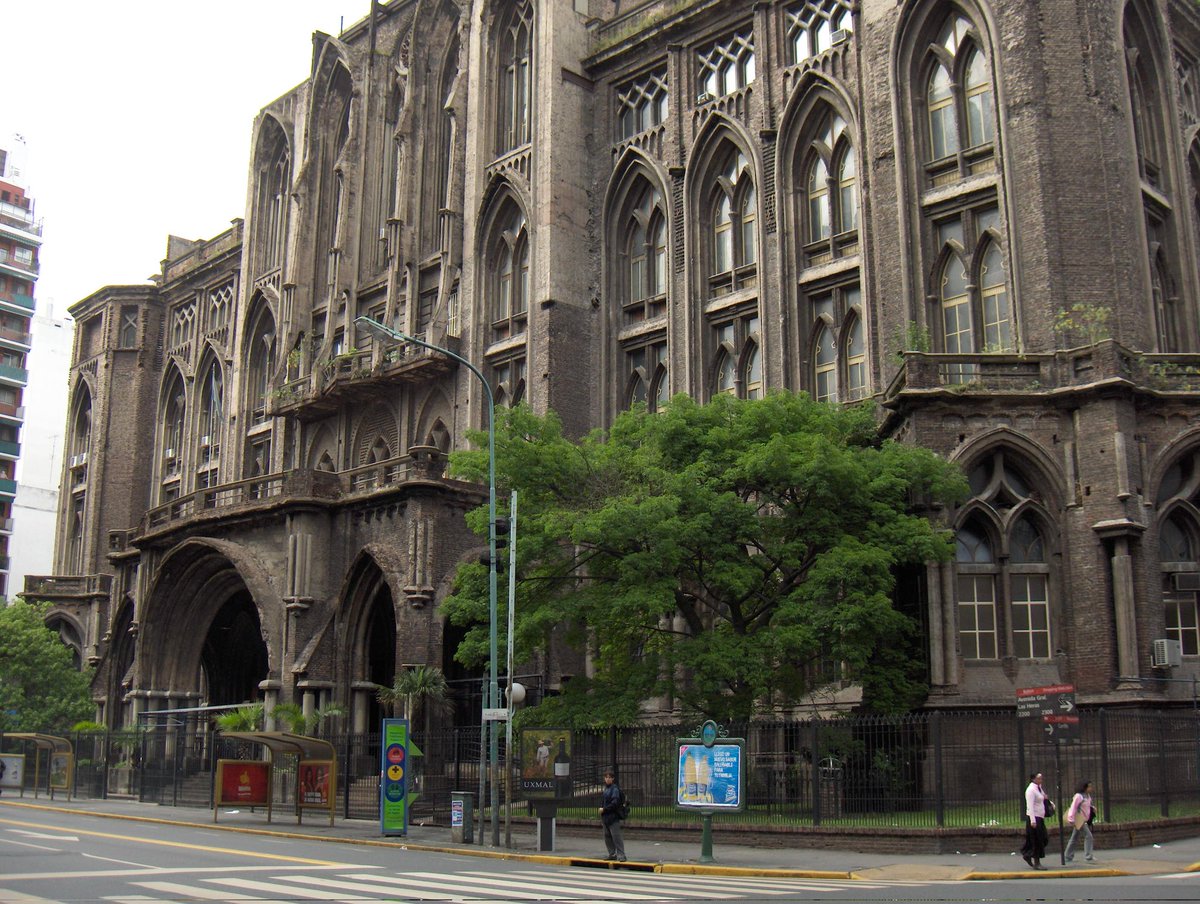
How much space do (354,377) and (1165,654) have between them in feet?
96.6

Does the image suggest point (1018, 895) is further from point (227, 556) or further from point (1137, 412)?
point (227, 556)

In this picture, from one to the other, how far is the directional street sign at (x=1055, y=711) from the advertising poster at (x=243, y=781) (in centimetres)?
1940

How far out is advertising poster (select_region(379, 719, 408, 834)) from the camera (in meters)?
27.5

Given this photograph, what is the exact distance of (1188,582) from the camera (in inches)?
1163

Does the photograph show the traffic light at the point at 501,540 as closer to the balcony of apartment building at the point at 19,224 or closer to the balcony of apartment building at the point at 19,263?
the balcony of apartment building at the point at 19,263

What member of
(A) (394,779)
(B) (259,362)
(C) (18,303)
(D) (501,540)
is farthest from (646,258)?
(C) (18,303)

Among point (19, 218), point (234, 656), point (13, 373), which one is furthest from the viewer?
point (19, 218)

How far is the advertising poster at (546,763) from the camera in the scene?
977 inches

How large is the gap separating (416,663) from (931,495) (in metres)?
14.7

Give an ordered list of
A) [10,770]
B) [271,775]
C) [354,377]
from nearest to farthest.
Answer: [271,775] → [354,377] → [10,770]

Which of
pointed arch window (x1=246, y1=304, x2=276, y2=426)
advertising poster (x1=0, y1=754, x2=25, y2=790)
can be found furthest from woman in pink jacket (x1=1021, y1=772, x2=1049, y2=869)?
pointed arch window (x1=246, y1=304, x2=276, y2=426)

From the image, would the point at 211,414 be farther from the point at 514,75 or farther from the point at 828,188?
the point at 828,188

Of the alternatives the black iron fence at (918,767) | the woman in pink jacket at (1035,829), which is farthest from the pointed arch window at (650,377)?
A: the woman in pink jacket at (1035,829)

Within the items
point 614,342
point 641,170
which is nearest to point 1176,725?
point 614,342
